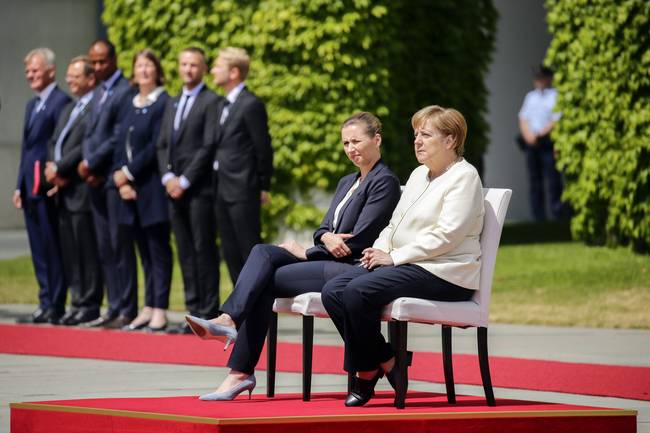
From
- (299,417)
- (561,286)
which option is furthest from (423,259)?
(561,286)

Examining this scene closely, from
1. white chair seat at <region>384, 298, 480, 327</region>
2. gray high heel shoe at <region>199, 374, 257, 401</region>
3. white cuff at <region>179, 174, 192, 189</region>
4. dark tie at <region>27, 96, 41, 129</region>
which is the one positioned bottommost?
gray high heel shoe at <region>199, 374, 257, 401</region>

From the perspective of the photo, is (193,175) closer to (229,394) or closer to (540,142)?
(229,394)

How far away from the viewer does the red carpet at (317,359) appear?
793 cm

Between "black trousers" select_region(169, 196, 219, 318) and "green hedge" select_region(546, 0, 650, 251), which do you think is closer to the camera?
"black trousers" select_region(169, 196, 219, 318)

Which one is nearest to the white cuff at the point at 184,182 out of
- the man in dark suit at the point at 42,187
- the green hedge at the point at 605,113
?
the man in dark suit at the point at 42,187

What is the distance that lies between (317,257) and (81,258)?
186 inches


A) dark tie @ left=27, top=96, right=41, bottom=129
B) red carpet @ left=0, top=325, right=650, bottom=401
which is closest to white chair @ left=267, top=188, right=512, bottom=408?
red carpet @ left=0, top=325, right=650, bottom=401

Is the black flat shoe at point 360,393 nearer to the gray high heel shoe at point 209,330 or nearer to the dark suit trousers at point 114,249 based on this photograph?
the gray high heel shoe at point 209,330

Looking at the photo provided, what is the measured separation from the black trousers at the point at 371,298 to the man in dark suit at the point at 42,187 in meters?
5.26

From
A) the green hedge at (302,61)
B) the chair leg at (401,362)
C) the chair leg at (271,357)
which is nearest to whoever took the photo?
the chair leg at (401,362)

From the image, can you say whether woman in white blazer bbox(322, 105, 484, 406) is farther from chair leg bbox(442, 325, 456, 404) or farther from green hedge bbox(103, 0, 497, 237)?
green hedge bbox(103, 0, 497, 237)

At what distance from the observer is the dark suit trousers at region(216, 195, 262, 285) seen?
1038 centimetres

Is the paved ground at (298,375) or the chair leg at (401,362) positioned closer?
the chair leg at (401,362)

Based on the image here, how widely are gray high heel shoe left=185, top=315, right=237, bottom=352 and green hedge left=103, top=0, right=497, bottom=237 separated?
8.05 metres
